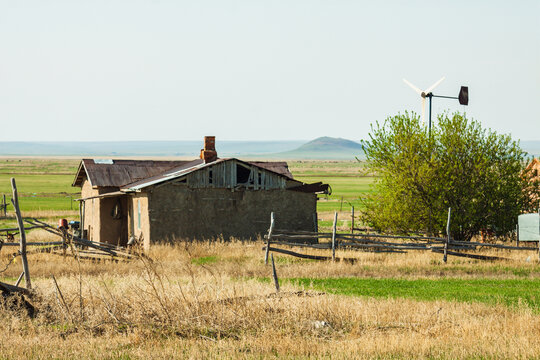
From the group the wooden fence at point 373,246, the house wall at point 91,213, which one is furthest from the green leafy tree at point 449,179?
the house wall at point 91,213

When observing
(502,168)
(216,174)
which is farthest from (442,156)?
(216,174)

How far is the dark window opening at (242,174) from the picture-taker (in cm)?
3212

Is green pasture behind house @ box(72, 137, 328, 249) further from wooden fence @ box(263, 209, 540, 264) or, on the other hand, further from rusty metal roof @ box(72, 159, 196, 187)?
wooden fence @ box(263, 209, 540, 264)

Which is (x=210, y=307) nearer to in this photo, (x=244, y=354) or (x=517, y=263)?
(x=244, y=354)

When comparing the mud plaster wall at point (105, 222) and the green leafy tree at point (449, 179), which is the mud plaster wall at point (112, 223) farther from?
the green leafy tree at point (449, 179)

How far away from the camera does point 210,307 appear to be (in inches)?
522

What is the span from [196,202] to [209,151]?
5.17 metres

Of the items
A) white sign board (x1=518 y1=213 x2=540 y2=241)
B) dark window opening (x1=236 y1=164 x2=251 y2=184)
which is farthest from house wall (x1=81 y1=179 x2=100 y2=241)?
white sign board (x1=518 y1=213 x2=540 y2=241)

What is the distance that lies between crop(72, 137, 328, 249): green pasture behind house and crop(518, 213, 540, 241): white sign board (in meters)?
9.88

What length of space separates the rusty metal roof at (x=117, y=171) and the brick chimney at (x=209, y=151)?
280 cm

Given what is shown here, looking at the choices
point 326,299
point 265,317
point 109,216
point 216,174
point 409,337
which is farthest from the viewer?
point 109,216

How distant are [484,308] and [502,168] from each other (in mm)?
18020

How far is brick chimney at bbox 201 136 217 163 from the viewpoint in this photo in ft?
115

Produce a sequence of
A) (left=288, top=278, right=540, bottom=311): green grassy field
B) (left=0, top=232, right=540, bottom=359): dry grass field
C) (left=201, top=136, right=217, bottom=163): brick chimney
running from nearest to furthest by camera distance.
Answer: (left=0, top=232, right=540, bottom=359): dry grass field < (left=288, top=278, right=540, bottom=311): green grassy field < (left=201, top=136, right=217, bottom=163): brick chimney
